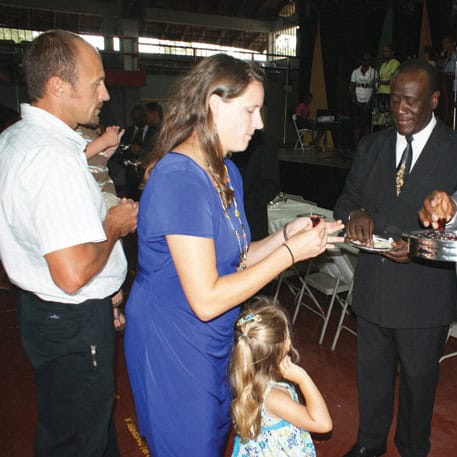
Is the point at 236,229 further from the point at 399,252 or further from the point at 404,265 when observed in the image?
the point at 404,265

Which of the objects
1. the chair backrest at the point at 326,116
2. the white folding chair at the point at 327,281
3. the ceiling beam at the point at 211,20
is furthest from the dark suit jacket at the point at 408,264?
the ceiling beam at the point at 211,20

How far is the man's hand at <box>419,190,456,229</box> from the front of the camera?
1731 millimetres

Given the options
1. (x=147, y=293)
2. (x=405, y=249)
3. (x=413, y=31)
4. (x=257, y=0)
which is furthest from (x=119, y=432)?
(x=257, y=0)

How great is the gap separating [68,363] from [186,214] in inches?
29.1

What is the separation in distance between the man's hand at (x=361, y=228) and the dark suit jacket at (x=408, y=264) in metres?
0.12

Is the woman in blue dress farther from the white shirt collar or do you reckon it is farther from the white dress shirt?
the white shirt collar

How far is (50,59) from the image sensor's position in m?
1.41

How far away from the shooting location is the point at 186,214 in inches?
47.2

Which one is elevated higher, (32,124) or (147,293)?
(32,124)

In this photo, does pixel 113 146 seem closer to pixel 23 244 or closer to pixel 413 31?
pixel 23 244

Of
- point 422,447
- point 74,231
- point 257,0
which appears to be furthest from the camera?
point 257,0

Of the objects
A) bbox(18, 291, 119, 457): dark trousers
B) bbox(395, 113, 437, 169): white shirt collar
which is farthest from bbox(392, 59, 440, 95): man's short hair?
bbox(18, 291, 119, 457): dark trousers

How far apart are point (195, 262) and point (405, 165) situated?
121cm

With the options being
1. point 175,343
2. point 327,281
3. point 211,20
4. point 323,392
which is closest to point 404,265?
point 175,343
